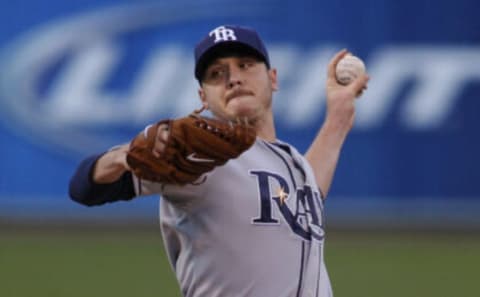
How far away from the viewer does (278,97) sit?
11.4 metres

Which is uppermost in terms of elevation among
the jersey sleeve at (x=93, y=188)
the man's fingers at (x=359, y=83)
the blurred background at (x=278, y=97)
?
the blurred background at (x=278, y=97)

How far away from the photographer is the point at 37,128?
454 inches

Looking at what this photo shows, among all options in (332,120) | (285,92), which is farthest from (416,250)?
(332,120)

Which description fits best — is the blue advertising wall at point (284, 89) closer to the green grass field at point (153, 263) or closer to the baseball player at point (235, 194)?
the green grass field at point (153, 263)

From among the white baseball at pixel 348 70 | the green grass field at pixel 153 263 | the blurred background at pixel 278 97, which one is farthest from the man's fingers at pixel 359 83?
the blurred background at pixel 278 97

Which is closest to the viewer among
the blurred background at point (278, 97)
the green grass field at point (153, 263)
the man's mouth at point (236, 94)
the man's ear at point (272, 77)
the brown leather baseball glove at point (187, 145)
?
the brown leather baseball glove at point (187, 145)

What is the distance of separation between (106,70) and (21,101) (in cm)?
88

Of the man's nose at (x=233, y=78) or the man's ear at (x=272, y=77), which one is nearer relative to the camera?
the man's nose at (x=233, y=78)

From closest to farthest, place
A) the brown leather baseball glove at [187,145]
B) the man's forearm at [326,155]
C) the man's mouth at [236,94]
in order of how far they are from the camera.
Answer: the brown leather baseball glove at [187,145], the man's mouth at [236,94], the man's forearm at [326,155]

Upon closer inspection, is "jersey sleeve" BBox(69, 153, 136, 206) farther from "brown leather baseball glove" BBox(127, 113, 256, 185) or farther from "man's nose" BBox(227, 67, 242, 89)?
"man's nose" BBox(227, 67, 242, 89)

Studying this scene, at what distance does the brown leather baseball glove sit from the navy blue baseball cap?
2.27 feet

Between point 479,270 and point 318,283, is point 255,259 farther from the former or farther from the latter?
point 479,270

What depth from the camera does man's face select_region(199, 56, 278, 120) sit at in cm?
354

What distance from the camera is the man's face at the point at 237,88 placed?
354 cm
